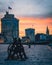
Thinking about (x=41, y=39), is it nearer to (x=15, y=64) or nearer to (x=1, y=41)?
(x=1, y=41)

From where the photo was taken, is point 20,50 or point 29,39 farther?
point 29,39

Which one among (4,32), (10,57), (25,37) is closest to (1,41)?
(4,32)

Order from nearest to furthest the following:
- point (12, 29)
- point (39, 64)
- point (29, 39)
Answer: point (39, 64) → point (29, 39) → point (12, 29)

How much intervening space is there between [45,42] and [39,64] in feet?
454

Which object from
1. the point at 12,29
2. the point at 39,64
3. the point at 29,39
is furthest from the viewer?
the point at 12,29

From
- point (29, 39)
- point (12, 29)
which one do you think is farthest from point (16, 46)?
point (12, 29)

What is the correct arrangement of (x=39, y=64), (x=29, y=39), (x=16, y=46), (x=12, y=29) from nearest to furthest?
(x=39, y=64) < (x=16, y=46) < (x=29, y=39) < (x=12, y=29)

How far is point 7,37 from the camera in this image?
182 metres

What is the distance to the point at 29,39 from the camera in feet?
550

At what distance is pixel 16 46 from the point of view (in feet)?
142

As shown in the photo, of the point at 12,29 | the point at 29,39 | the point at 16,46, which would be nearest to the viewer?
the point at 16,46

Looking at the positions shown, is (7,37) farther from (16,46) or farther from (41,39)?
(16,46)

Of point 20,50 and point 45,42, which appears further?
point 45,42

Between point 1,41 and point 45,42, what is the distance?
28.1 meters
